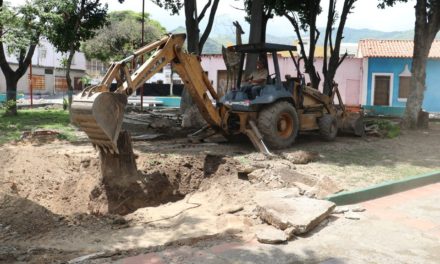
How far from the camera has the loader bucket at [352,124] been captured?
13.6 meters

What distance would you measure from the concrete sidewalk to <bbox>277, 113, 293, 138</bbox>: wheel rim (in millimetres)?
5031

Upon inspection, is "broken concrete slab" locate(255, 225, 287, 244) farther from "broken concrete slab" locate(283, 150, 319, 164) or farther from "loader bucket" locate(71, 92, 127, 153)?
"broken concrete slab" locate(283, 150, 319, 164)

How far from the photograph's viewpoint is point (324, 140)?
1282cm

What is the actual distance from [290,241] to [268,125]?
5.64m

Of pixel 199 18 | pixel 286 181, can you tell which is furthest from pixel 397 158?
pixel 199 18

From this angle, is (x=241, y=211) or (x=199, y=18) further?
(x=199, y=18)

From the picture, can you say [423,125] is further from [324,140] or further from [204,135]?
[204,135]

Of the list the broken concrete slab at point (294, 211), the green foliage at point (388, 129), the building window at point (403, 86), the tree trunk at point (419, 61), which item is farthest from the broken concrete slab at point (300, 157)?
the building window at point (403, 86)

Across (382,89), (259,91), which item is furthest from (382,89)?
(259,91)

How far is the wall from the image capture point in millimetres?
32812

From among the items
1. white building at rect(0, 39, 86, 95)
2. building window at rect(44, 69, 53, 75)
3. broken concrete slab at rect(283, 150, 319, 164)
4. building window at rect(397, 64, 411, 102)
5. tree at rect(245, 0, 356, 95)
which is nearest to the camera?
broken concrete slab at rect(283, 150, 319, 164)

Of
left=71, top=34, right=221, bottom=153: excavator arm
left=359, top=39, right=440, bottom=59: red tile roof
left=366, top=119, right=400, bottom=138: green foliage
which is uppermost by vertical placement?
left=359, top=39, right=440, bottom=59: red tile roof

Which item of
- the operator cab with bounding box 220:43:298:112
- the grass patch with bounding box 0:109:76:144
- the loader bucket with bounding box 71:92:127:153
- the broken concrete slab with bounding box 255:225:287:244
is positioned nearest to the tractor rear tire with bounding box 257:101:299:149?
the operator cab with bounding box 220:43:298:112

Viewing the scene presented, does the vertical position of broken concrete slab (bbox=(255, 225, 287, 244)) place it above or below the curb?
below
